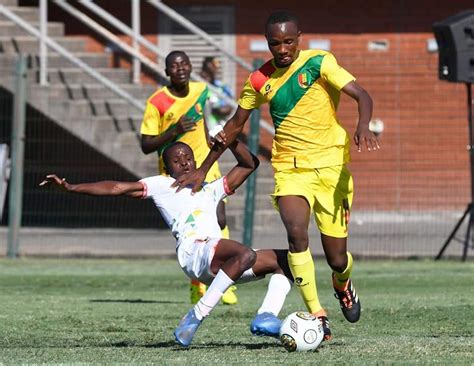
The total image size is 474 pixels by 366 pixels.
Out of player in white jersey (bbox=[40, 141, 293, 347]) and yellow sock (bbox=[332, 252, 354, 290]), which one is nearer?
player in white jersey (bbox=[40, 141, 293, 347])

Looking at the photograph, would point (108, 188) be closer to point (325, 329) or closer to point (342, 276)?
point (342, 276)

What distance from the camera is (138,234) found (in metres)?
20.2

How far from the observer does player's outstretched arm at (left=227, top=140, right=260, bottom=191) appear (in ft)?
33.0

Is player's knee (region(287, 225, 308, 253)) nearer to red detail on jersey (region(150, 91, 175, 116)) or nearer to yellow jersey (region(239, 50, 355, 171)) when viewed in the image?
yellow jersey (region(239, 50, 355, 171))

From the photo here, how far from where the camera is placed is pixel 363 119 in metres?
8.97

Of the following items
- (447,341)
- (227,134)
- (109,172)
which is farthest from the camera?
(109,172)

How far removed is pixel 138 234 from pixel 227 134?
34.9 ft

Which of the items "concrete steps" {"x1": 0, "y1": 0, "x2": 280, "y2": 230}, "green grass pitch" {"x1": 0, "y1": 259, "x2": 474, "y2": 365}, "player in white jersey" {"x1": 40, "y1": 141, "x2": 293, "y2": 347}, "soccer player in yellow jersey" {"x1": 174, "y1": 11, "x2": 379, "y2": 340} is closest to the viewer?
"green grass pitch" {"x1": 0, "y1": 259, "x2": 474, "y2": 365}

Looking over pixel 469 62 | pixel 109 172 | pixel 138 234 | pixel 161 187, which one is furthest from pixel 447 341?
pixel 109 172

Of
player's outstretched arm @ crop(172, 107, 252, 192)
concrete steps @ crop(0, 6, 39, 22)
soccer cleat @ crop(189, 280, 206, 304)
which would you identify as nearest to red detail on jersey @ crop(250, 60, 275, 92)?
player's outstretched arm @ crop(172, 107, 252, 192)

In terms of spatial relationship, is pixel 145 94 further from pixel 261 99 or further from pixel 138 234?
pixel 261 99

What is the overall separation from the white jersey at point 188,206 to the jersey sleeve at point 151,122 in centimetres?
349

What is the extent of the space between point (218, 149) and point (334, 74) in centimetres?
98

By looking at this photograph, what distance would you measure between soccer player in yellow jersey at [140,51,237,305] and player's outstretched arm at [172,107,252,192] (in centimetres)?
319
